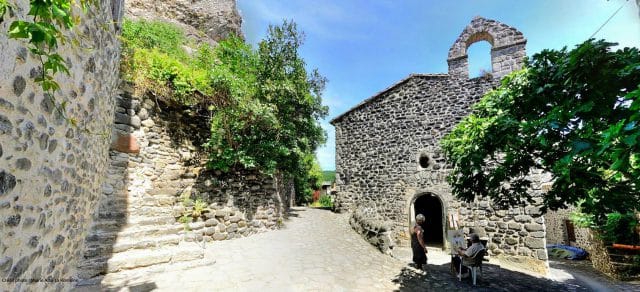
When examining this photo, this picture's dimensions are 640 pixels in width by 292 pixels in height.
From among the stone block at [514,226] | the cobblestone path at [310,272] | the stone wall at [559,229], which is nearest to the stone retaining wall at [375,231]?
the cobblestone path at [310,272]

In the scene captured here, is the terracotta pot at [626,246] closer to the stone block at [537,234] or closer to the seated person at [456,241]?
the stone block at [537,234]

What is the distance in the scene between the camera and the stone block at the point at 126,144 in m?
5.86

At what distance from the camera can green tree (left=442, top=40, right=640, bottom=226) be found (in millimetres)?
2664

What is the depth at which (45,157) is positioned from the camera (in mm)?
1980

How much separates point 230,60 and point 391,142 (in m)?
6.78

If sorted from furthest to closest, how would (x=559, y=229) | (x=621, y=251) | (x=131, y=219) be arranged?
1. (x=559, y=229)
2. (x=621, y=251)
3. (x=131, y=219)

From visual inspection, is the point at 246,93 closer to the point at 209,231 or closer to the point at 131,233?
the point at 209,231

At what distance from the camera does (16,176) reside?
1.61 meters

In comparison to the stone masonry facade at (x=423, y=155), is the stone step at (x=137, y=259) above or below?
below

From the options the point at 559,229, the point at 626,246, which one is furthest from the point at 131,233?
the point at 559,229

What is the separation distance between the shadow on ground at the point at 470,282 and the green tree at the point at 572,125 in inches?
84.2

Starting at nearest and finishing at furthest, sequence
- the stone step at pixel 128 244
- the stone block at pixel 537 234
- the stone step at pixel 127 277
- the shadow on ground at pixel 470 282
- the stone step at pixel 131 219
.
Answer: the stone step at pixel 127 277 → the stone step at pixel 128 244 → the stone step at pixel 131 219 → the shadow on ground at pixel 470 282 → the stone block at pixel 537 234

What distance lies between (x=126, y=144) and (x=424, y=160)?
9319 millimetres

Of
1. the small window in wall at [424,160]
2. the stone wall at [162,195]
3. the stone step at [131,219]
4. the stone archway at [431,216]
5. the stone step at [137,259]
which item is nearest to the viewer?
the stone step at [137,259]
